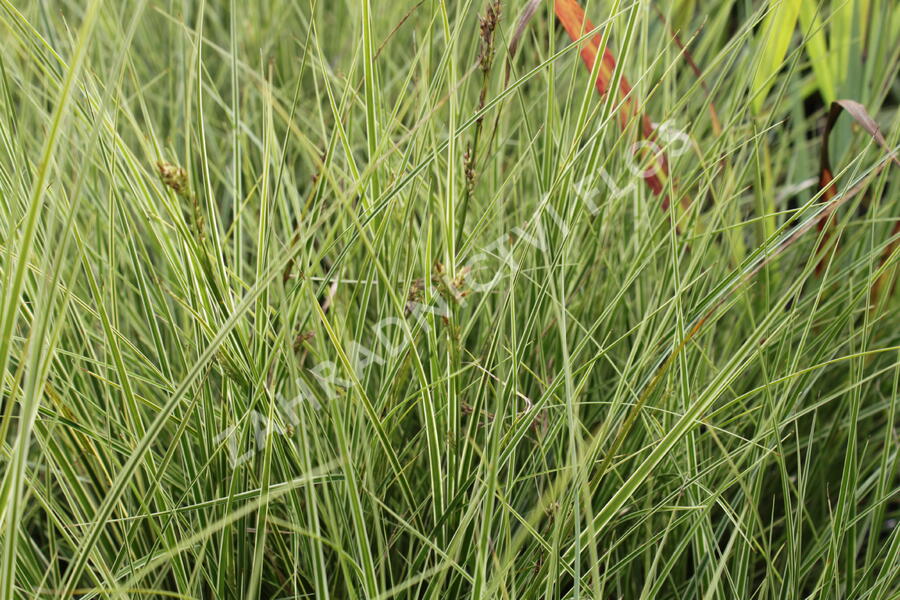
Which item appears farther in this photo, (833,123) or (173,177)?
(833,123)

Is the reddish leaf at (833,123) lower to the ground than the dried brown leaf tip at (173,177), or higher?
lower

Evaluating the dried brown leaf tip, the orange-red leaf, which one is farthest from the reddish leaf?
the dried brown leaf tip

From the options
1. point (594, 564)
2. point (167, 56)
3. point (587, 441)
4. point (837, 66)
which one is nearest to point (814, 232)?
point (837, 66)

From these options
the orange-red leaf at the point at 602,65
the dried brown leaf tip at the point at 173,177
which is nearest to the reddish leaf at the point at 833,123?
the orange-red leaf at the point at 602,65

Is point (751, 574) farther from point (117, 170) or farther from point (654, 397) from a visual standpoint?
point (117, 170)

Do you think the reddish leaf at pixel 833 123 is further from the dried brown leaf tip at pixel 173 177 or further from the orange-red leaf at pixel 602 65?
the dried brown leaf tip at pixel 173 177

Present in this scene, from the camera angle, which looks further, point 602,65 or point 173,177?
point 602,65

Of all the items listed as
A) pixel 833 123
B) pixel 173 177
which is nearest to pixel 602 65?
pixel 833 123

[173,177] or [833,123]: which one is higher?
[173,177]

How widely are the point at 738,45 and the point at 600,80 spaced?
174mm

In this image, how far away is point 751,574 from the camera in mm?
731

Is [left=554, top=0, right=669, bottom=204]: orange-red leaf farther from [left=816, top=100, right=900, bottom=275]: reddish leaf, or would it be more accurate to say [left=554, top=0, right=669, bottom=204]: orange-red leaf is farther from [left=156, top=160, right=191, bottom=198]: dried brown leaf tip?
[left=156, top=160, right=191, bottom=198]: dried brown leaf tip

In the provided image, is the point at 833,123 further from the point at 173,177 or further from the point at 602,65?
the point at 173,177

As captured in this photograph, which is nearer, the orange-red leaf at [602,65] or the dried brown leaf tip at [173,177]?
the dried brown leaf tip at [173,177]
